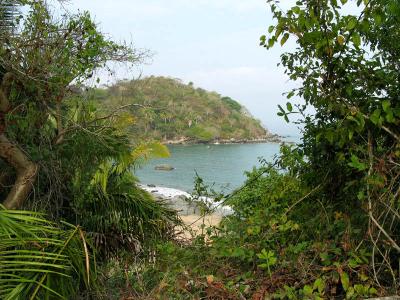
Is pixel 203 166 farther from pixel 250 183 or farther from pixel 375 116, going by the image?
pixel 375 116

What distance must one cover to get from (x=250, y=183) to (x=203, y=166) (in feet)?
138

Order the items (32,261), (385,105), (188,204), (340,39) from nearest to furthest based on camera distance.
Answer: (32,261) → (385,105) → (340,39) → (188,204)

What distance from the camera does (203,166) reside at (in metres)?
45.3

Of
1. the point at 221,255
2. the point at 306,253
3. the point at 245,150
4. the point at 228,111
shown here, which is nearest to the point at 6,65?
the point at 221,255

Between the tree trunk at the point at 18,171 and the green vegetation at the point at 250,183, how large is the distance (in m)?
0.01

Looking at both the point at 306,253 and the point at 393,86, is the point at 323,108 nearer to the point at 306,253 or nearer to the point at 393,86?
the point at 393,86

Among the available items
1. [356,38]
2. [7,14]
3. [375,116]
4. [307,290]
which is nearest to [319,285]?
[307,290]

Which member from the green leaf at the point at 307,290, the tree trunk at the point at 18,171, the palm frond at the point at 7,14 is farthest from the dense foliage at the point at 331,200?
the palm frond at the point at 7,14

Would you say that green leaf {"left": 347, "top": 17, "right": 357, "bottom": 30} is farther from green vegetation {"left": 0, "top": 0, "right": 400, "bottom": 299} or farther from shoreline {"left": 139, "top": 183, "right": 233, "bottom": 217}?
shoreline {"left": 139, "top": 183, "right": 233, "bottom": 217}

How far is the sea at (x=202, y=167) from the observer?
117 ft

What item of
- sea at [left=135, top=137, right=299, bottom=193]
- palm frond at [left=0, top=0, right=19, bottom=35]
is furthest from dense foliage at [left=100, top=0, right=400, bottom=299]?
sea at [left=135, top=137, right=299, bottom=193]

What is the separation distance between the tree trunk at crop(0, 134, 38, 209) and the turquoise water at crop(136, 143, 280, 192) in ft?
68.9

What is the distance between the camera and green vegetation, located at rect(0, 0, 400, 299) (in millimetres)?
2225

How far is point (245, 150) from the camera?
2534 inches
